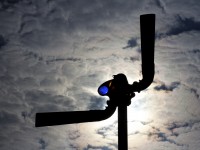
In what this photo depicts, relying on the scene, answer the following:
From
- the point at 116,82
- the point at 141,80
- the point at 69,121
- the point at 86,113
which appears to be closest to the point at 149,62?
the point at 141,80

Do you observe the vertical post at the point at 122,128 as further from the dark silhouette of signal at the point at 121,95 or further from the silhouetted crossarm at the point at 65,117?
the silhouetted crossarm at the point at 65,117

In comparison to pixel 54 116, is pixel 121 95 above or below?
above

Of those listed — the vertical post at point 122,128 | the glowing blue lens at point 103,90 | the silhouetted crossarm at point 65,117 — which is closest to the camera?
the vertical post at point 122,128

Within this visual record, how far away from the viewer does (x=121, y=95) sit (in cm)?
228

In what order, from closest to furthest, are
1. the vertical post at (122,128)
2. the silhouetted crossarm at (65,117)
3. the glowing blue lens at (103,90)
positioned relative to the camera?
1. the vertical post at (122,128)
2. the silhouetted crossarm at (65,117)
3. the glowing blue lens at (103,90)

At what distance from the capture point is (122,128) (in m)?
2.09

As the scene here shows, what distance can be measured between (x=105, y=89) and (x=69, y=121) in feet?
1.41

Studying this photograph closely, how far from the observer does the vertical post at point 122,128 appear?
202 centimetres

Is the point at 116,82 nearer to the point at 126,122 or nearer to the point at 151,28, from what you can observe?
the point at 126,122

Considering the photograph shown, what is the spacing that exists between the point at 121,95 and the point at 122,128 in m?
0.32

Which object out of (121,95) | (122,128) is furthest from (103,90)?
(122,128)

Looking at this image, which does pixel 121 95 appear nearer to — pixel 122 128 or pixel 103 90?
pixel 103 90

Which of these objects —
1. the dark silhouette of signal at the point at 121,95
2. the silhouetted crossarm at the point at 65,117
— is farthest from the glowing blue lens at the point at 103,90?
the silhouetted crossarm at the point at 65,117

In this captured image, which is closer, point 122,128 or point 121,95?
point 122,128
